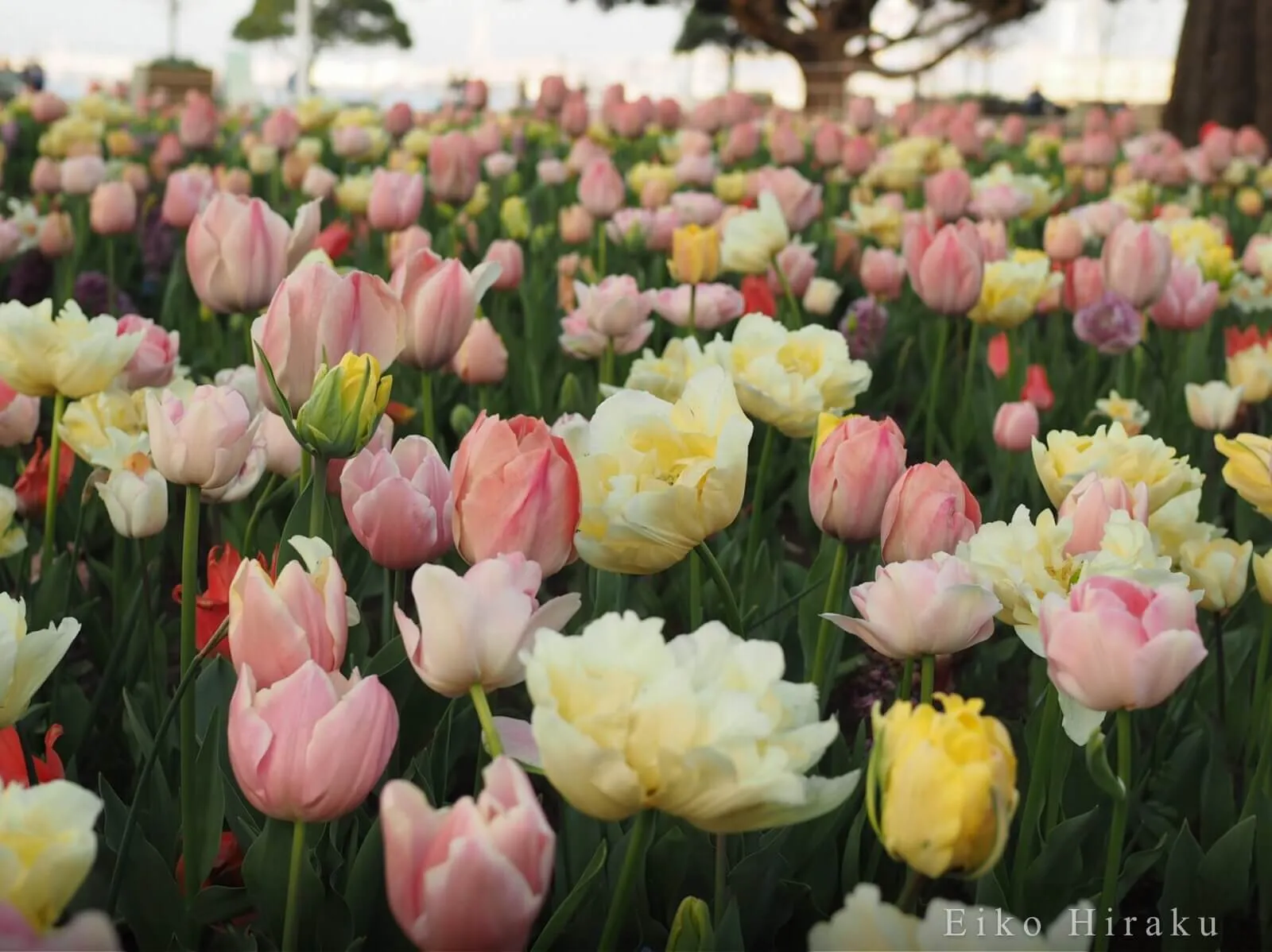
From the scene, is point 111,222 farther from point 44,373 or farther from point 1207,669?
point 1207,669

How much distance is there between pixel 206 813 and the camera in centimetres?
97

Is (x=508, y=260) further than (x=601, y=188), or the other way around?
(x=601, y=188)

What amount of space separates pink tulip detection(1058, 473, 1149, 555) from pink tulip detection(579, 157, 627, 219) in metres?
2.23

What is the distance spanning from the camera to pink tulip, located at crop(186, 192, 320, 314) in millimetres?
1431

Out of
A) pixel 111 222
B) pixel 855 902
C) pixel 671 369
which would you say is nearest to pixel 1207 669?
pixel 671 369

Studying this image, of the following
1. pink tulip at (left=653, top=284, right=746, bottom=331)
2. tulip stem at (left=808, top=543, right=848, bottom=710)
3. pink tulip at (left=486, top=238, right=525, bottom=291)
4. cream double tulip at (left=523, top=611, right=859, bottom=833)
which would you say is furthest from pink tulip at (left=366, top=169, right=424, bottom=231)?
cream double tulip at (left=523, top=611, right=859, bottom=833)

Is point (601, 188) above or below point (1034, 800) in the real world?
above

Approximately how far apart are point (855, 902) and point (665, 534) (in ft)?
1.11

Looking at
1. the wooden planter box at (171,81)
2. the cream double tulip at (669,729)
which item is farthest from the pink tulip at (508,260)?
the wooden planter box at (171,81)

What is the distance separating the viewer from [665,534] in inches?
35.5

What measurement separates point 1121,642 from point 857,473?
303 millimetres

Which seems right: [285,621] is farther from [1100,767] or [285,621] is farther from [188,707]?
[1100,767]

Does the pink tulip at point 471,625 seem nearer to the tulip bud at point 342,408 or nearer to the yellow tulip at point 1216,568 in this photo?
the tulip bud at point 342,408

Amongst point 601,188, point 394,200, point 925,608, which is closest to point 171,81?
point 601,188
